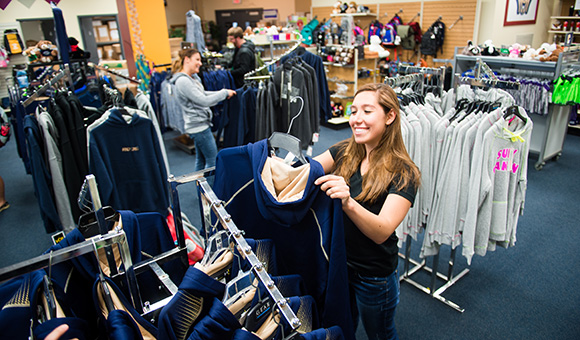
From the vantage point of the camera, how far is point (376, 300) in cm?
162

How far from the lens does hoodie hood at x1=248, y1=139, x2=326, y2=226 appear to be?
3.95 ft

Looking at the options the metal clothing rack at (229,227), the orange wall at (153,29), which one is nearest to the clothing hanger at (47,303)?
the metal clothing rack at (229,227)

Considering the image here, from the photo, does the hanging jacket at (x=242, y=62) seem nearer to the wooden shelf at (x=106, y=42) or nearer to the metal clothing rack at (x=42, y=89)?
the metal clothing rack at (x=42, y=89)

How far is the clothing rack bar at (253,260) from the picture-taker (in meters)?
0.89

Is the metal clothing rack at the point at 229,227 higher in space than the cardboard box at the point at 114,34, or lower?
lower

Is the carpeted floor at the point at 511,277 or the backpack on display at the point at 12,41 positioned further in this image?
the backpack on display at the point at 12,41

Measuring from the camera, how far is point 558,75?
14.8ft

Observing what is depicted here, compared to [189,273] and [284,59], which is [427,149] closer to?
[189,273]

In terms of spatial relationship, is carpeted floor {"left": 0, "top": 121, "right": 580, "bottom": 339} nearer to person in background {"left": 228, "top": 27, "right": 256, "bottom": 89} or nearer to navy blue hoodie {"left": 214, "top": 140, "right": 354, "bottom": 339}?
navy blue hoodie {"left": 214, "top": 140, "right": 354, "bottom": 339}

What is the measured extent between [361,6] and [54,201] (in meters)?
7.62

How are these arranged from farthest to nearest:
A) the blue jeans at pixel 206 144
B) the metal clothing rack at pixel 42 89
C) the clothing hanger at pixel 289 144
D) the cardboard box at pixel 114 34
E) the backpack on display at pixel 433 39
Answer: the backpack on display at pixel 433 39 → the cardboard box at pixel 114 34 → the blue jeans at pixel 206 144 → the metal clothing rack at pixel 42 89 → the clothing hanger at pixel 289 144

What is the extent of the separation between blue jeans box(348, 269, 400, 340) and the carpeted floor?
80 cm

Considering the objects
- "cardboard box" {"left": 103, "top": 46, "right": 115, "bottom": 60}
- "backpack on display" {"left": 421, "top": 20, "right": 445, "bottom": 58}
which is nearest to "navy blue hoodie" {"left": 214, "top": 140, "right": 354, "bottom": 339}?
"cardboard box" {"left": 103, "top": 46, "right": 115, "bottom": 60}

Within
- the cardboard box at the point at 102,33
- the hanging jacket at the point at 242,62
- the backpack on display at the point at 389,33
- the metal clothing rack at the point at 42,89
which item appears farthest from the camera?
the backpack on display at the point at 389,33
